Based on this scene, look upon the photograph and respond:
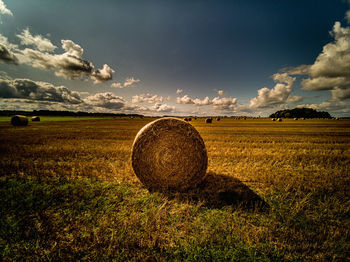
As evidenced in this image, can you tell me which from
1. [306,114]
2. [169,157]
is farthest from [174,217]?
[306,114]

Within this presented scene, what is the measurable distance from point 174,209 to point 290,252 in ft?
7.44

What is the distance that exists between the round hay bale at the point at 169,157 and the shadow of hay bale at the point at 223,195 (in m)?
0.34

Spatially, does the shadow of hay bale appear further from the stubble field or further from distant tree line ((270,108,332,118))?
distant tree line ((270,108,332,118))

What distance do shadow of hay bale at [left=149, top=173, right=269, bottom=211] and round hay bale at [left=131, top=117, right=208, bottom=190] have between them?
1.13ft

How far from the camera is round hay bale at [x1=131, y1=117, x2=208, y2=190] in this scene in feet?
15.8

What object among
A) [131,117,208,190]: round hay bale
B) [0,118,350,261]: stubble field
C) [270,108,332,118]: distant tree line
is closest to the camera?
[0,118,350,261]: stubble field

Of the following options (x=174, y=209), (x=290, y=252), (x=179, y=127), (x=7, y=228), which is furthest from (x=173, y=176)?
(x=7, y=228)

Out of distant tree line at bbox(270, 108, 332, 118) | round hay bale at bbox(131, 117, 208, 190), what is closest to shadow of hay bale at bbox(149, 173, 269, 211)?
round hay bale at bbox(131, 117, 208, 190)

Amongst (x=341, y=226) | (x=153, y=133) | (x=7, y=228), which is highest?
(x=153, y=133)

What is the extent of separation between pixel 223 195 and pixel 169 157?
198 cm

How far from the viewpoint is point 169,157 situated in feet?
16.1

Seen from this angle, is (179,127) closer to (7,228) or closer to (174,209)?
(174,209)

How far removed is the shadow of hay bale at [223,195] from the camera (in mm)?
3760

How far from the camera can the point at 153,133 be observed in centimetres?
499
